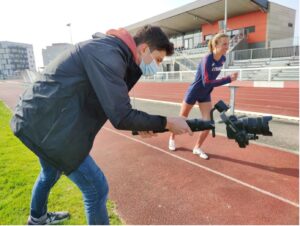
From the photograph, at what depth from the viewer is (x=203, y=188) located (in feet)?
10.7

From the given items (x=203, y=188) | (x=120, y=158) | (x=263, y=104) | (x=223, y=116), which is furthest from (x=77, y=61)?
(x=263, y=104)

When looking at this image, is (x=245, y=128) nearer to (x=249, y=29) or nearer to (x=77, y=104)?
(x=77, y=104)

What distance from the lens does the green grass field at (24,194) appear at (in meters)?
2.66

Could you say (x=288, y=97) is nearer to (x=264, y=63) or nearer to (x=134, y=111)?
(x=134, y=111)

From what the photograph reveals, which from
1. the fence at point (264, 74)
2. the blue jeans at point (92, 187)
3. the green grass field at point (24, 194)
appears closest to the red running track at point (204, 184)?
the green grass field at point (24, 194)

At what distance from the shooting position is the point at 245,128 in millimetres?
1557

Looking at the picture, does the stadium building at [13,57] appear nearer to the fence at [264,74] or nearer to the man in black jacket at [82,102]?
the fence at [264,74]

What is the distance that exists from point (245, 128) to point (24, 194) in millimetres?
2851

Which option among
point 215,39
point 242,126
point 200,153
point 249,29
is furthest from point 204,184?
point 249,29

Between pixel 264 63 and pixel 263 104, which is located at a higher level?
pixel 264 63

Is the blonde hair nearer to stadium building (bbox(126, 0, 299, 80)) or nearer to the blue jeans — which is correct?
the blue jeans

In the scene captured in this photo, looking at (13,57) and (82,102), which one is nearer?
(82,102)

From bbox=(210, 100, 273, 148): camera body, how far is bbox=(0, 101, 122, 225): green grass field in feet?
5.67

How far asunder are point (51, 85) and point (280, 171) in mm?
3577
